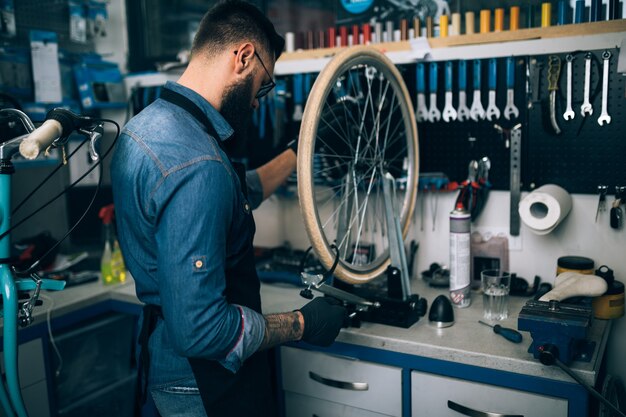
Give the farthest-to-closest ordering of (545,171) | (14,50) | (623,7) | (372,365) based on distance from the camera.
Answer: (14,50) < (545,171) < (623,7) < (372,365)

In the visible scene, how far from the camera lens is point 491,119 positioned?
2.00 metres

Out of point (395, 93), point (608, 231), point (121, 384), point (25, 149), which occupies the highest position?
point (395, 93)

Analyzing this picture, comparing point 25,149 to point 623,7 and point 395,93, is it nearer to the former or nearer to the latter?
point 395,93

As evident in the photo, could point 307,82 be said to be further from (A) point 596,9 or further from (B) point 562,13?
(A) point 596,9

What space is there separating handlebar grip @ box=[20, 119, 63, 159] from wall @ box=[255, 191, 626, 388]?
1.48 meters

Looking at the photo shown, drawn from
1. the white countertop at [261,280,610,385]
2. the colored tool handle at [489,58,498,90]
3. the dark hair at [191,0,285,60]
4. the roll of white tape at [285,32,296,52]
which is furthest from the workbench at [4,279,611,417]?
the roll of white tape at [285,32,296,52]

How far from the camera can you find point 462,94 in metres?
2.03

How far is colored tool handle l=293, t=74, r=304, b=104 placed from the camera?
227 cm

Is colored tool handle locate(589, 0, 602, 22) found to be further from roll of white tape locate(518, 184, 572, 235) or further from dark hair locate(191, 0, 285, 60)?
dark hair locate(191, 0, 285, 60)

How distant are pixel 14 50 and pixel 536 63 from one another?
2178 mm

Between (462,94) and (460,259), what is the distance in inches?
25.6

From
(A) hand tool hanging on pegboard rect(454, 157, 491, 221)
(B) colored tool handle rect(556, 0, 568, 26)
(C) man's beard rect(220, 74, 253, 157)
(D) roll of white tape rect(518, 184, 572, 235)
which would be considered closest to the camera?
(C) man's beard rect(220, 74, 253, 157)

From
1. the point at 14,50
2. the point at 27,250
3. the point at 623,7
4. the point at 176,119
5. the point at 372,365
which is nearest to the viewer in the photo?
the point at 176,119

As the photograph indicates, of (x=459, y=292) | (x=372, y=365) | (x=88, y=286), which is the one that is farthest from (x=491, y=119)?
(x=88, y=286)
